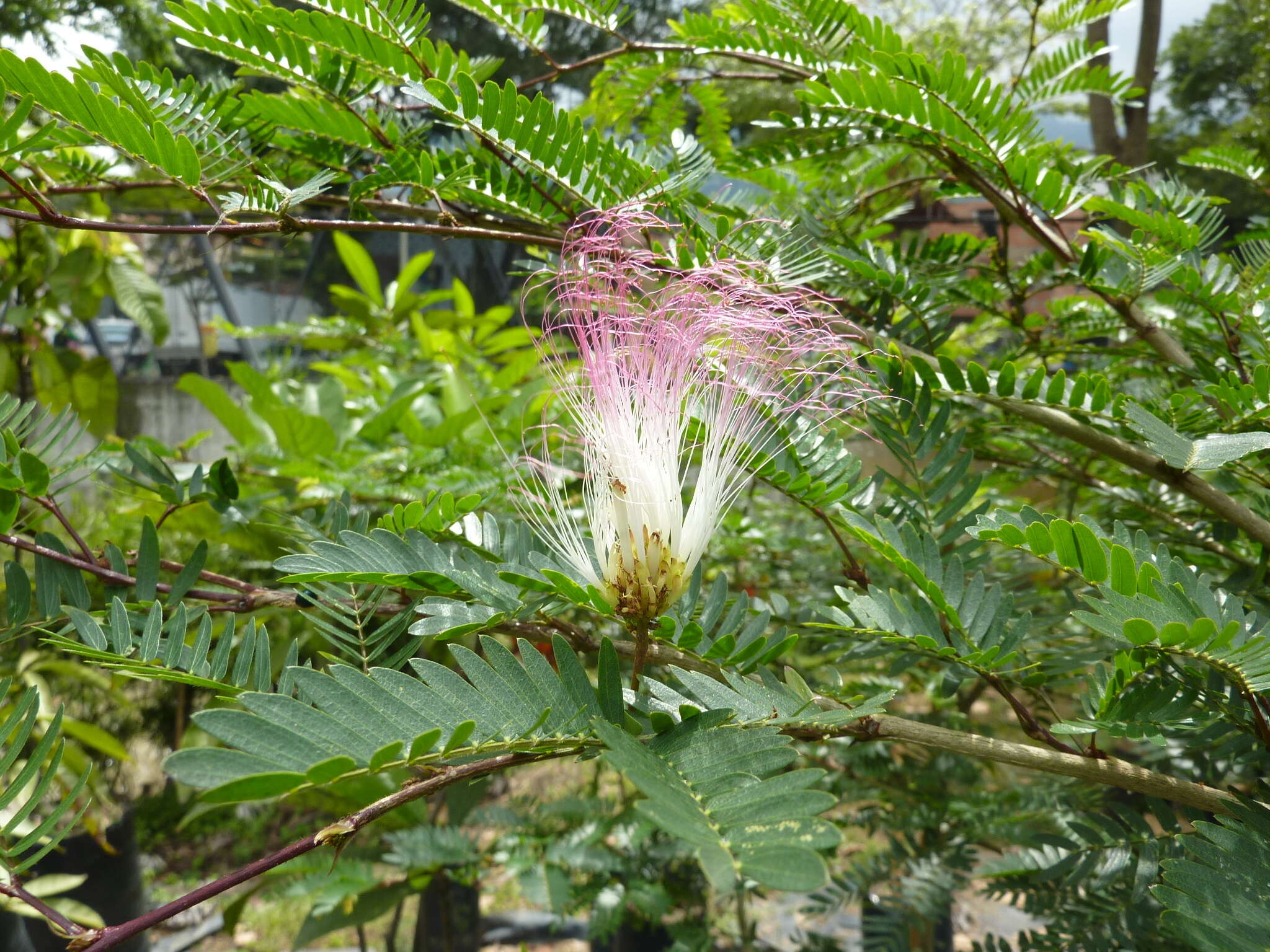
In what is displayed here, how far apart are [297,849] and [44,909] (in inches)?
4.6

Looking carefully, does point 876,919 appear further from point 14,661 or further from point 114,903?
point 14,661

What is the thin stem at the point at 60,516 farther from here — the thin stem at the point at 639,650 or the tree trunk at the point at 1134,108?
the tree trunk at the point at 1134,108

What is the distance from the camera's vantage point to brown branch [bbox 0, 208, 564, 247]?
0.33 metres

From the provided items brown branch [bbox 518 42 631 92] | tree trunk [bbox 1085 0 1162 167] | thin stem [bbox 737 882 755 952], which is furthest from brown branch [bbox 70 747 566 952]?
tree trunk [bbox 1085 0 1162 167]

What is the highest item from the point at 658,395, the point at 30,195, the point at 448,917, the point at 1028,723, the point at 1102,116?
the point at 1102,116

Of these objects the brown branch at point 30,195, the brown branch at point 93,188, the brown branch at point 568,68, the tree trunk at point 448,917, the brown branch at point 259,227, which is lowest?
the tree trunk at point 448,917

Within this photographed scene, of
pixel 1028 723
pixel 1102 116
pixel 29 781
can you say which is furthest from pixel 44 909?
pixel 1102 116

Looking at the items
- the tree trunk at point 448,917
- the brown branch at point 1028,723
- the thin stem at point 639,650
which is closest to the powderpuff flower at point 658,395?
the thin stem at point 639,650

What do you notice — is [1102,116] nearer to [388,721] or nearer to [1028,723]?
[1028,723]

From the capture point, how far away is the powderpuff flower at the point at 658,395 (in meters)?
0.34

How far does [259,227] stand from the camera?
0.35 metres

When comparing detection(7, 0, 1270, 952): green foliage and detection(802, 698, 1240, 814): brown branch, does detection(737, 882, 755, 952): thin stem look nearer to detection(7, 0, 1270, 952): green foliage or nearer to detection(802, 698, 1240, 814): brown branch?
detection(7, 0, 1270, 952): green foliage

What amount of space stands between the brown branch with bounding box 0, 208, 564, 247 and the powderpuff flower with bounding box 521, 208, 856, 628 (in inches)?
1.9

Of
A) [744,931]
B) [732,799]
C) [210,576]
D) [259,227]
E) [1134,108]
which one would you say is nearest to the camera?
[732,799]
